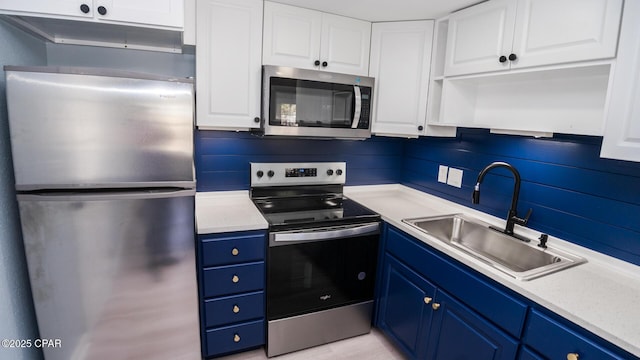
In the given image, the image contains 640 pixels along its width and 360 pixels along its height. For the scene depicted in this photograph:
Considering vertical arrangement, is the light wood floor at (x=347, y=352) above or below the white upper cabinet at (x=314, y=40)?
below

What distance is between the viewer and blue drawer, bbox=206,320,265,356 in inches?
74.6

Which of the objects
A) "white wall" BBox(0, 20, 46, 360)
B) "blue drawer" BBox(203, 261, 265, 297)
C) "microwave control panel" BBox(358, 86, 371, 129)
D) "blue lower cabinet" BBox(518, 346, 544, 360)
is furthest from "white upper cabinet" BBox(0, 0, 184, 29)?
"blue lower cabinet" BBox(518, 346, 544, 360)

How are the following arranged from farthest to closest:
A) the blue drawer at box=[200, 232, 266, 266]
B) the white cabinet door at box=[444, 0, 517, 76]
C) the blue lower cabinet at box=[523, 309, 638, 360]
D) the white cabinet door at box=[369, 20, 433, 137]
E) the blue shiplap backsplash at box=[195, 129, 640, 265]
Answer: the white cabinet door at box=[369, 20, 433, 137]
the blue drawer at box=[200, 232, 266, 266]
the white cabinet door at box=[444, 0, 517, 76]
the blue shiplap backsplash at box=[195, 129, 640, 265]
the blue lower cabinet at box=[523, 309, 638, 360]

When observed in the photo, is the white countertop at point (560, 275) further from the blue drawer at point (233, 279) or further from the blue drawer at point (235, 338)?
the blue drawer at point (235, 338)

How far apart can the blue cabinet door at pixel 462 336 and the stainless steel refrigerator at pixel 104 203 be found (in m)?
1.31

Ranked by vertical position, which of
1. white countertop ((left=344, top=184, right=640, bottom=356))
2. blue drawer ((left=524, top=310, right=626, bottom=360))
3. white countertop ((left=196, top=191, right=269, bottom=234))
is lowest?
blue drawer ((left=524, top=310, right=626, bottom=360))

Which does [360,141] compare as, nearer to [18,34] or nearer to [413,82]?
[413,82]

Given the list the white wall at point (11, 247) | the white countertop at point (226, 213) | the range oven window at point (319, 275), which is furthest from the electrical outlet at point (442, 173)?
the white wall at point (11, 247)

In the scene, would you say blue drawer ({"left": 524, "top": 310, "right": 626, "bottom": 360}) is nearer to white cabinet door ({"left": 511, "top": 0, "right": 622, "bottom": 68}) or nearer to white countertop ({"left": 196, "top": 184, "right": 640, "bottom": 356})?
white countertop ({"left": 196, "top": 184, "right": 640, "bottom": 356})

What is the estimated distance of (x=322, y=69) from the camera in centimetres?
209

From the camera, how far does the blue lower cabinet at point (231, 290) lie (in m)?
1.79

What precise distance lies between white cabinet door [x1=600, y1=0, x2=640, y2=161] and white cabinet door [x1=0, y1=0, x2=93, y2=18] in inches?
83.9

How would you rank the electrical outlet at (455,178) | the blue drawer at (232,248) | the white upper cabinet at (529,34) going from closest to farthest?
the white upper cabinet at (529,34) < the blue drawer at (232,248) < the electrical outlet at (455,178)

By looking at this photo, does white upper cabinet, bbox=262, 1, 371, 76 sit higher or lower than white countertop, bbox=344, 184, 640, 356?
higher
